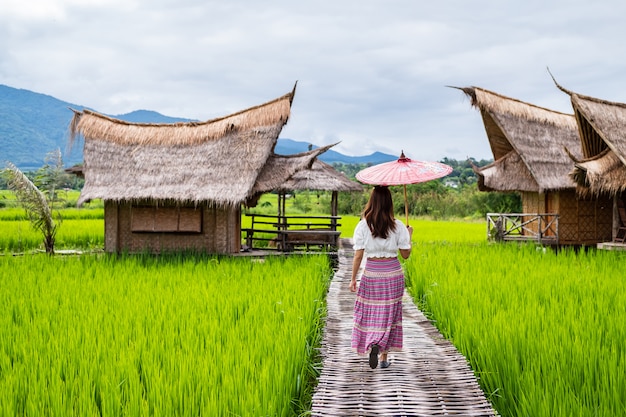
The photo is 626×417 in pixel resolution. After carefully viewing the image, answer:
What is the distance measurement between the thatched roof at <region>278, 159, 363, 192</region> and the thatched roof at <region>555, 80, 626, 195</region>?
218 inches

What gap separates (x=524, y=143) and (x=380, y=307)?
37.8 feet

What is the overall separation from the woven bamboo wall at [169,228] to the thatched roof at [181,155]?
0.54m

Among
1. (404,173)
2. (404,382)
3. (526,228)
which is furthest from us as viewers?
(526,228)

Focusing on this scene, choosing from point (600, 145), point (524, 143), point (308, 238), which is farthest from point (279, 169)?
point (600, 145)

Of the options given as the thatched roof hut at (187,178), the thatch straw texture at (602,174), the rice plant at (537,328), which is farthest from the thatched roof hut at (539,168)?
the rice plant at (537,328)

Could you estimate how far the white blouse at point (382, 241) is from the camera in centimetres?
388

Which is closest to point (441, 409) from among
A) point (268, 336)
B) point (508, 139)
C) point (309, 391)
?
point (309, 391)

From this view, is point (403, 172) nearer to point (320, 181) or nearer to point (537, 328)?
point (537, 328)

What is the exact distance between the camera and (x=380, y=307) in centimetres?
395

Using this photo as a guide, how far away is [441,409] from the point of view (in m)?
3.24

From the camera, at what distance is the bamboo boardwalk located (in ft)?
10.7

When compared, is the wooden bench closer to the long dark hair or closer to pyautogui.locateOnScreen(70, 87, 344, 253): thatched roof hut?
pyautogui.locateOnScreen(70, 87, 344, 253): thatched roof hut

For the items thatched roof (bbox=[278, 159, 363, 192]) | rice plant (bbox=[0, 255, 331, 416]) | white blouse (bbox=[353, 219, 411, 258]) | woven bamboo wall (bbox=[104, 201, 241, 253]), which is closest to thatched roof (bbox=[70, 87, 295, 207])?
woven bamboo wall (bbox=[104, 201, 241, 253])

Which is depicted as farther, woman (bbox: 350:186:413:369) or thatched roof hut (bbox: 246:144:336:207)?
thatched roof hut (bbox: 246:144:336:207)
